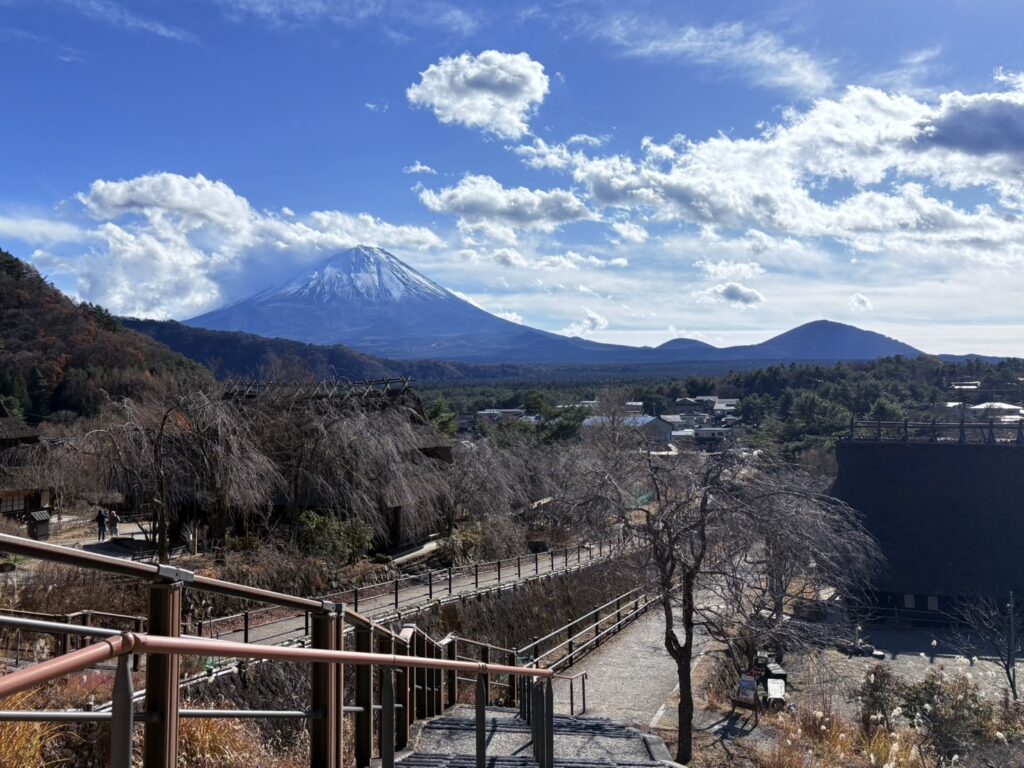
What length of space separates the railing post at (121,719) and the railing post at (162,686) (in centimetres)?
39

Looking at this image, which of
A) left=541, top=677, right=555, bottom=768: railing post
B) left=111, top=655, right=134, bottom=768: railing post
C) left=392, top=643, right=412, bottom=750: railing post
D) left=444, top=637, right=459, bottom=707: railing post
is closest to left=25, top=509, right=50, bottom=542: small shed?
left=444, top=637, right=459, bottom=707: railing post

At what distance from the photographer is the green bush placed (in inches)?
795

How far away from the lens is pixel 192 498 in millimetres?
20750

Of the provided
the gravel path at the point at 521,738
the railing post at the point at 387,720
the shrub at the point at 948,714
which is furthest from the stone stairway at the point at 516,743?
the shrub at the point at 948,714

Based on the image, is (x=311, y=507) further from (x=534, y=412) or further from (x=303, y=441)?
(x=534, y=412)

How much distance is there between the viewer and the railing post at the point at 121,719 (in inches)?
70.2

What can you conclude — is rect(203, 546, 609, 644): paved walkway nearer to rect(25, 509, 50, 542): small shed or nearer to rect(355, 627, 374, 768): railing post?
rect(355, 627, 374, 768): railing post

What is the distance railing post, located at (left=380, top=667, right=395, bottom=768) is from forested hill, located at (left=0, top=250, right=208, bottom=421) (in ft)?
127

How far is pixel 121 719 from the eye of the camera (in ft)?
5.89

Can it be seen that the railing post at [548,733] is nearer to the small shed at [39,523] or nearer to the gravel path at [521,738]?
the gravel path at [521,738]

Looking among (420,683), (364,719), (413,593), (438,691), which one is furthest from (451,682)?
(413,593)

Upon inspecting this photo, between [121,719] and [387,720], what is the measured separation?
241 cm

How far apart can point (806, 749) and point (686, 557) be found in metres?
3.07

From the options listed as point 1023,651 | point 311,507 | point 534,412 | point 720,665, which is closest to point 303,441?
point 311,507
